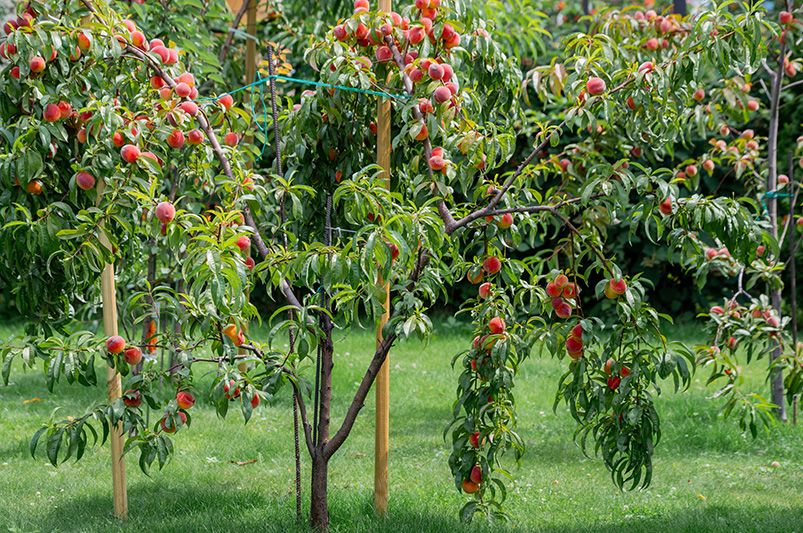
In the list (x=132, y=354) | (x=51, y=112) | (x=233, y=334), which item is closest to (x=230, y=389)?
(x=233, y=334)

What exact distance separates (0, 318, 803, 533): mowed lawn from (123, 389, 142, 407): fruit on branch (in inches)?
22.0

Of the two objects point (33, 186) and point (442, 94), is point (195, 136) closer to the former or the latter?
point (33, 186)

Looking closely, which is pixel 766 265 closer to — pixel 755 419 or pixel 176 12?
pixel 755 419

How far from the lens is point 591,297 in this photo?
22.8ft

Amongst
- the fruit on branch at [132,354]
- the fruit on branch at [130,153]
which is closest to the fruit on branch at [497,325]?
the fruit on branch at [132,354]

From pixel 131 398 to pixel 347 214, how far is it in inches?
29.9

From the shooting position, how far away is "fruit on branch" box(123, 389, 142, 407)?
247cm

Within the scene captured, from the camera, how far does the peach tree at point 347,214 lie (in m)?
2.39

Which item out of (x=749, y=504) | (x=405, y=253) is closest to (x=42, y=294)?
(x=405, y=253)

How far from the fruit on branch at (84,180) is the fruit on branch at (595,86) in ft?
4.59

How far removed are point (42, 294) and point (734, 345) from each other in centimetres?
263

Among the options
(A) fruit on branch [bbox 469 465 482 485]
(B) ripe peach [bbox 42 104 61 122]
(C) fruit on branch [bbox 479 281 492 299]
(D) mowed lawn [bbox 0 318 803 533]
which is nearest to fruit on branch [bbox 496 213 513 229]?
(C) fruit on branch [bbox 479 281 492 299]

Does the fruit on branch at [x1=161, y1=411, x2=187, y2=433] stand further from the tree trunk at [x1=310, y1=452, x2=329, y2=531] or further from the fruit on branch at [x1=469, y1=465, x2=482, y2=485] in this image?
the fruit on branch at [x1=469, y1=465, x2=482, y2=485]

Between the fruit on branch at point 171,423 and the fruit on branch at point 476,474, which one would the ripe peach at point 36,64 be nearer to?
the fruit on branch at point 171,423
